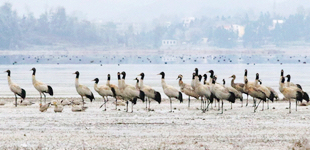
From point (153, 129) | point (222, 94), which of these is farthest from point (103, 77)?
point (153, 129)

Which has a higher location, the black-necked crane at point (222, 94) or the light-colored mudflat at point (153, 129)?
the black-necked crane at point (222, 94)

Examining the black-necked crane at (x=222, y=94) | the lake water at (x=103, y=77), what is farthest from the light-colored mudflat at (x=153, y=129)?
the lake water at (x=103, y=77)

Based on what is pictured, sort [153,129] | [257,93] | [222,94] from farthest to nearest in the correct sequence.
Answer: [257,93] < [222,94] < [153,129]

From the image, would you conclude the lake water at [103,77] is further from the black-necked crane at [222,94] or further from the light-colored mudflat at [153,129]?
the light-colored mudflat at [153,129]

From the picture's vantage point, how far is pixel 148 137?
52.5ft

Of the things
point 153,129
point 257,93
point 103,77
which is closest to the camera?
point 153,129

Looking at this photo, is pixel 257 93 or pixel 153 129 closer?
pixel 153 129

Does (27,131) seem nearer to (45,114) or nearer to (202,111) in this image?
(45,114)

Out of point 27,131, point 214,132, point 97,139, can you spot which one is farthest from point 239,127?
point 27,131

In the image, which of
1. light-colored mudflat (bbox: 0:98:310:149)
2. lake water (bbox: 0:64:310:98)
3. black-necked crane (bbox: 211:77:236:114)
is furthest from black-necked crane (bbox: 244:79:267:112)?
lake water (bbox: 0:64:310:98)

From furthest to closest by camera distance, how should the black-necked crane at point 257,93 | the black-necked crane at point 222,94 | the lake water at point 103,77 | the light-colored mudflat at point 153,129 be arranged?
the lake water at point 103,77 < the black-necked crane at point 257,93 < the black-necked crane at point 222,94 < the light-colored mudflat at point 153,129

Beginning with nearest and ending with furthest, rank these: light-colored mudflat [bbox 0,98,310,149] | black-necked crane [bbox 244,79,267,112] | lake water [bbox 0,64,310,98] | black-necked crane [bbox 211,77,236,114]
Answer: light-colored mudflat [bbox 0,98,310,149] → black-necked crane [bbox 211,77,236,114] → black-necked crane [bbox 244,79,267,112] → lake water [bbox 0,64,310,98]

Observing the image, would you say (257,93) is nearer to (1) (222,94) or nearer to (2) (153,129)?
(1) (222,94)

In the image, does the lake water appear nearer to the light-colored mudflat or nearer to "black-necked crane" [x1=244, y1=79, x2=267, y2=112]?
"black-necked crane" [x1=244, y1=79, x2=267, y2=112]
